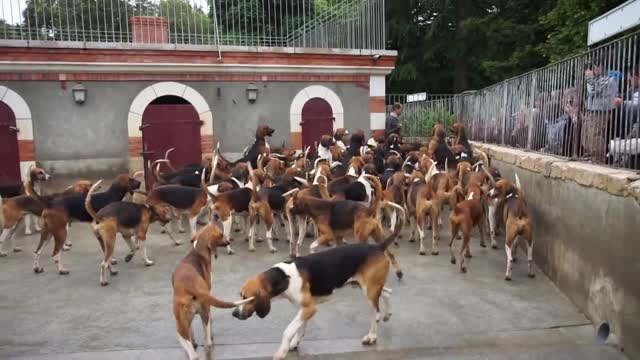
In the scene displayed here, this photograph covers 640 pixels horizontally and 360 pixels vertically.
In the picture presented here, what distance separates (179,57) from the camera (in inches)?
482

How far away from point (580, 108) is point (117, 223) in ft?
19.9

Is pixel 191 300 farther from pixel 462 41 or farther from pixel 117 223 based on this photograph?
pixel 462 41

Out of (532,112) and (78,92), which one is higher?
(78,92)

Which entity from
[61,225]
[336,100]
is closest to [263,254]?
[61,225]

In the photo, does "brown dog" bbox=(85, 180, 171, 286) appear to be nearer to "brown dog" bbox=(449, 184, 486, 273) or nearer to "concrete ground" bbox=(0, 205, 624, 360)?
"concrete ground" bbox=(0, 205, 624, 360)

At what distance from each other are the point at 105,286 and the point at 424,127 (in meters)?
11.0

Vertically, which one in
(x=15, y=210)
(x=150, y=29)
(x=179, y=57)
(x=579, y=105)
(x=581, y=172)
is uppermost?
(x=150, y=29)

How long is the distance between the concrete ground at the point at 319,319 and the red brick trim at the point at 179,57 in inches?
227

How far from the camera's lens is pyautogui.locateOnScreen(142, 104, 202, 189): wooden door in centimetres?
1238

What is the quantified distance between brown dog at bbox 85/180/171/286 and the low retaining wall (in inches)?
207

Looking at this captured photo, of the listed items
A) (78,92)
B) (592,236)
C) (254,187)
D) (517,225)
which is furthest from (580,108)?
(78,92)

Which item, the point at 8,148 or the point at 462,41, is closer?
the point at 8,148

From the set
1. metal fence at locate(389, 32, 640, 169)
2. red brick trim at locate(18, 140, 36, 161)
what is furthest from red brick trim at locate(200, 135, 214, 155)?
metal fence at locate(389, 32, 640, 169)

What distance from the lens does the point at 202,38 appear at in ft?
44.1
